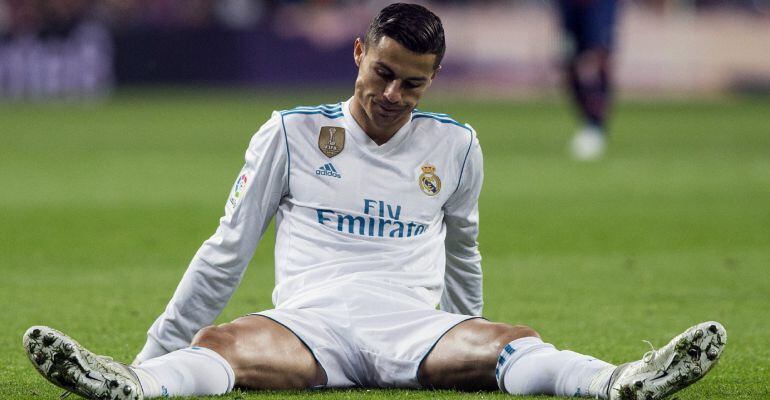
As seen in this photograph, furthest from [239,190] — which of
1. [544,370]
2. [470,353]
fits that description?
[544,370]

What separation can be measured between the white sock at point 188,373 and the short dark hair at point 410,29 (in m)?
1.03

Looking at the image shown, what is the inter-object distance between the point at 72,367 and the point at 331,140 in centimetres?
119

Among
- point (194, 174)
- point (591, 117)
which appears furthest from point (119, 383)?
point (591, 117)

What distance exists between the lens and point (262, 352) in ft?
12.8

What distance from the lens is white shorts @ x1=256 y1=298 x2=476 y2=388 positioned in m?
3.98

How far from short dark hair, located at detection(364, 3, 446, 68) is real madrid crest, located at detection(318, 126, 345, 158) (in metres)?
0.30

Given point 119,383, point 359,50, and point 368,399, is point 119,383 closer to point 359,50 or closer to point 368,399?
point 368,399

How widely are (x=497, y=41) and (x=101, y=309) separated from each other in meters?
18.3

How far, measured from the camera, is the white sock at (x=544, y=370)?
3.79m

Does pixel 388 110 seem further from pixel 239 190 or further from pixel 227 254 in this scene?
pixel 227 254

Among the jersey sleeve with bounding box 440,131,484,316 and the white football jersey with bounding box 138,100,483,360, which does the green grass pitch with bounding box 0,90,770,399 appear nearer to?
the white football jersey with bounding box 138,100,483,360

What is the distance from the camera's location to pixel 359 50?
425 cm

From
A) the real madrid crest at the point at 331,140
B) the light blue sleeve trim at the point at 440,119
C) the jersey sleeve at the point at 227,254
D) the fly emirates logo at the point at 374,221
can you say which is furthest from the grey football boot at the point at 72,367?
the light blue sleeve trim at the point at 440,119

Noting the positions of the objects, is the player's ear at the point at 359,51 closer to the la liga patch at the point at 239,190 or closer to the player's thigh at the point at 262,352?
the la liga patch at the point at 239,190
